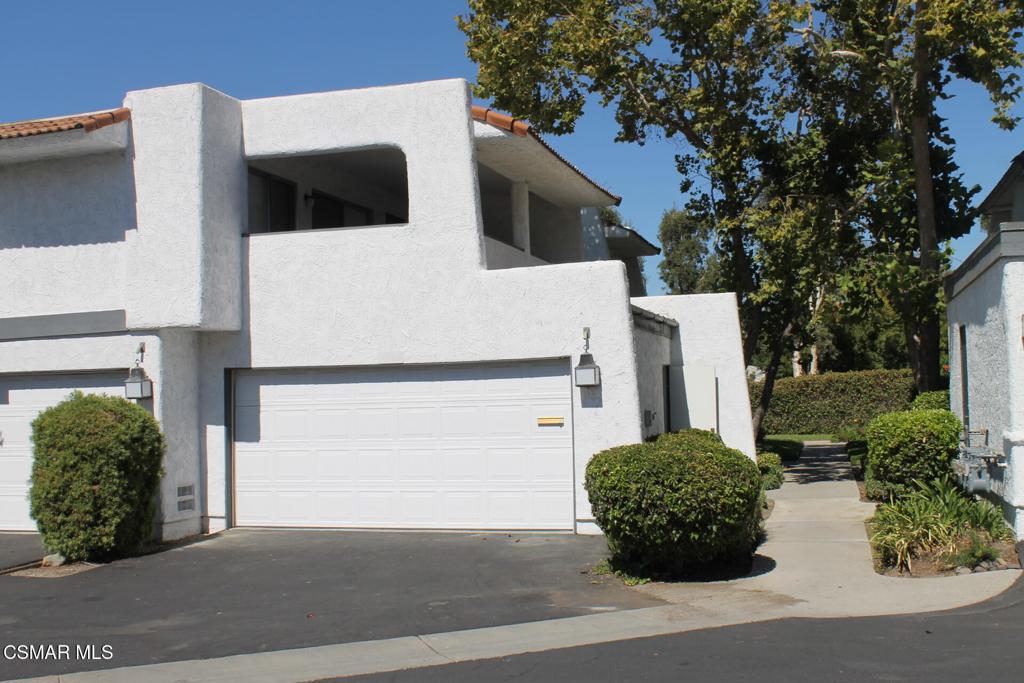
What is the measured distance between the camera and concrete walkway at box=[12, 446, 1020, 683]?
7.46 m

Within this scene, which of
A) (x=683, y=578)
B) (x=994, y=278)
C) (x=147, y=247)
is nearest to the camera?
(x=683, y=578)

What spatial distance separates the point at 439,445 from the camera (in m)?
13.4

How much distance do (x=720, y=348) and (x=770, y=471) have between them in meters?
2.76

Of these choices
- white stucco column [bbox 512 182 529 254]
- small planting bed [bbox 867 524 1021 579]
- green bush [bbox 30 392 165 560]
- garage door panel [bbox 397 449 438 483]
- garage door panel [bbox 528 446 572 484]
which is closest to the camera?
small planting bed [bbox 867 524 1021 579]

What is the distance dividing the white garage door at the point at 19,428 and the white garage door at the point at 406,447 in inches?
105

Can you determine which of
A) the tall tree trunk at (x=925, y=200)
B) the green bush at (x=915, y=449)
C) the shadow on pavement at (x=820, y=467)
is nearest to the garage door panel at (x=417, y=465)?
the green bush at (x=915, y=449)

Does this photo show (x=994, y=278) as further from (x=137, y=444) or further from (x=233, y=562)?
(x=137, y=444)

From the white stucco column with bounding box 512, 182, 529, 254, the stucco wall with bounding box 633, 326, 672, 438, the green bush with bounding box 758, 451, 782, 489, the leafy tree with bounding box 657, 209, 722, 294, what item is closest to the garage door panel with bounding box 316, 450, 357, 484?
the stucco wall with bounding box 633, 326, 672, 438

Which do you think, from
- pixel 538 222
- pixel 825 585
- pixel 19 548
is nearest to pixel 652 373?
pixel 825 585

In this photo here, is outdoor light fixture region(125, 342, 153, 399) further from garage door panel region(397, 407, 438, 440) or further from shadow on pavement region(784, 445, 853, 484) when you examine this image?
shadow on pavement region(784, 445, 853, 484)

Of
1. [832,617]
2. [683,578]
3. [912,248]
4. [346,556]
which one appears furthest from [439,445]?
[912,248]

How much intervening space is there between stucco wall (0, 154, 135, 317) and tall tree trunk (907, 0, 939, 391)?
517 inches

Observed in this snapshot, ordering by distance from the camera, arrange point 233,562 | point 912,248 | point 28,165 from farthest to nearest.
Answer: point 912,248 → point 28,165 → point 233,562

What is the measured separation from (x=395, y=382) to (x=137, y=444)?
3371 mm
